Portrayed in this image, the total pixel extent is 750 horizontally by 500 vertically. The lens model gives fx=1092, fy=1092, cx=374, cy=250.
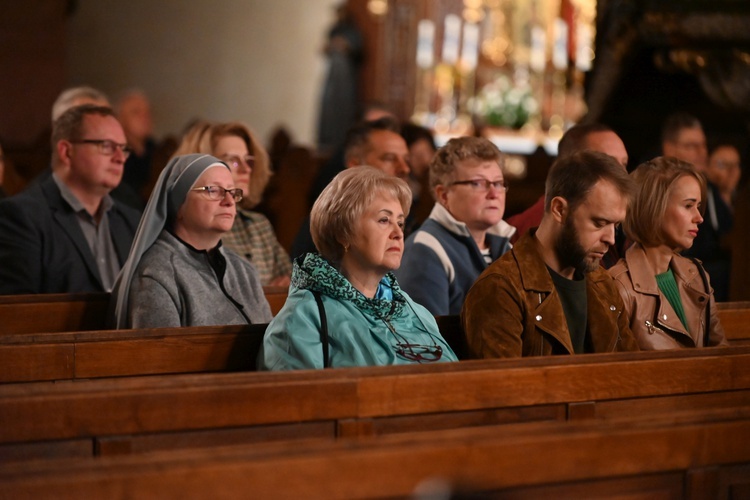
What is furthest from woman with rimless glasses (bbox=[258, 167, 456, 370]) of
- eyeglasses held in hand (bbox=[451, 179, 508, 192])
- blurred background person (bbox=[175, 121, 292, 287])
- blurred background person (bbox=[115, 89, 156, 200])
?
blurred background person (bbox=[115, 89, 156, 200])

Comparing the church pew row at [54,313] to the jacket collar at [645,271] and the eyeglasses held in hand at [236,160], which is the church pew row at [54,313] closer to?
the jacket collar at [645,271]

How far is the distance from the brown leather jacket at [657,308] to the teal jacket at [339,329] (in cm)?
81

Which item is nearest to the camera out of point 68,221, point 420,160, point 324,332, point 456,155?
point 324,332

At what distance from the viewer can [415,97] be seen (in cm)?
1474

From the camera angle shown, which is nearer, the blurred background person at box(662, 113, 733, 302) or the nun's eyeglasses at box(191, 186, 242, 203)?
the nun's eyeglasses at box(191, 186, 242, 203)

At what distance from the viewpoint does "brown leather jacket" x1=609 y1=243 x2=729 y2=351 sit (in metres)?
3.81

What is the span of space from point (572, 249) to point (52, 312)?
183cm

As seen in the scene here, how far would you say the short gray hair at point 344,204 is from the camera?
3.35 metres

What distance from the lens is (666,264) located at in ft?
13.0

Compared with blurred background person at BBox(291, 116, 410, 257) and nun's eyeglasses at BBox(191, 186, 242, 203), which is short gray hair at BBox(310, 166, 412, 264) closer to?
nun's eyeglasses at BBox(191, 186, 242, 203)

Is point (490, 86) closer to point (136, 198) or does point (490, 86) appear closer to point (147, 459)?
point (136, 198)

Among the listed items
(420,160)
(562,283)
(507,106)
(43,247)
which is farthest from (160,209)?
(507,106)

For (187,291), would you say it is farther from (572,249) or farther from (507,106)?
(507,106)

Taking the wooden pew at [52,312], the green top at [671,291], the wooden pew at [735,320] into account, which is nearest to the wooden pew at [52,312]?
the wooden pew at [52,312]
